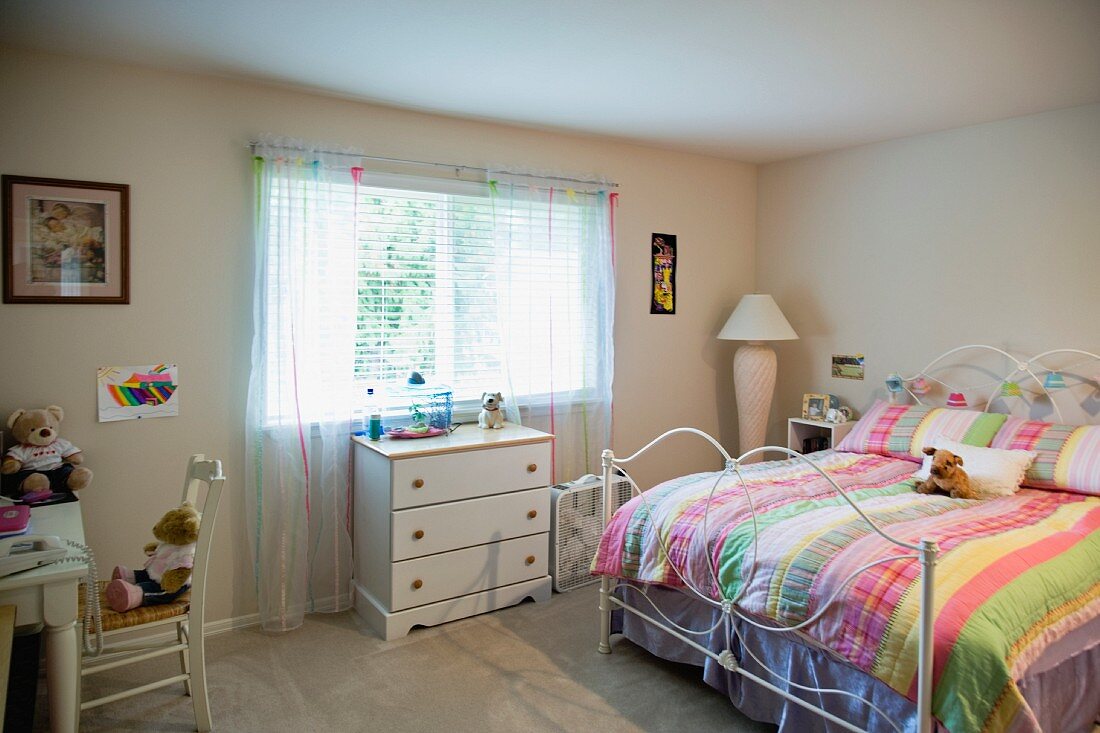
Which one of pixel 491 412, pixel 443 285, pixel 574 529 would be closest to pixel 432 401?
pixel 491 412

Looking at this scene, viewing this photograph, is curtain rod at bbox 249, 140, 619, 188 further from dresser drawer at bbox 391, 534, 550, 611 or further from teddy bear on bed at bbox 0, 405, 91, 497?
dresser drawer at bbox 391, 534, 550, 611

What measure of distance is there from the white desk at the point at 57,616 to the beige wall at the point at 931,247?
13.3 ft

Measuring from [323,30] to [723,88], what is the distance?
1705mm

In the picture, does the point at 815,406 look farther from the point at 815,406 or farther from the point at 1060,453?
the point at 1060,453

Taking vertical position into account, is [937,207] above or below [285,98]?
below

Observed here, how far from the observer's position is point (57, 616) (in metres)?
1.89

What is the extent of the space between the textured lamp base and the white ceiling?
4.76 feet

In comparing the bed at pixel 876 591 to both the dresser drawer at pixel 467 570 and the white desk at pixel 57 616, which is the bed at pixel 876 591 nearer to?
the dresser drawer at pixel 467 570

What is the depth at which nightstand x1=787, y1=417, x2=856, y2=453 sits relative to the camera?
4289 millimetres

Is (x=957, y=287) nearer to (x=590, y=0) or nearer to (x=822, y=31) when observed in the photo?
(x=822, y=31)

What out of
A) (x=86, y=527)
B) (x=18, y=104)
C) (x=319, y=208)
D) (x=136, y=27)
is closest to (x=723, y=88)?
(x=319, y=208)

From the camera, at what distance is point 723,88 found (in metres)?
3.23

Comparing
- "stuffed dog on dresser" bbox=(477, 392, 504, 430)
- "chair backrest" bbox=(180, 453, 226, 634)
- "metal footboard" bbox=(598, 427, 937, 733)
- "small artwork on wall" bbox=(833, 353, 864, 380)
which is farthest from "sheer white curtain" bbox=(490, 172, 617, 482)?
"chair backrest" bbox=(180, 453, 226, 634)

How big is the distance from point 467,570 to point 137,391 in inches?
63.2
